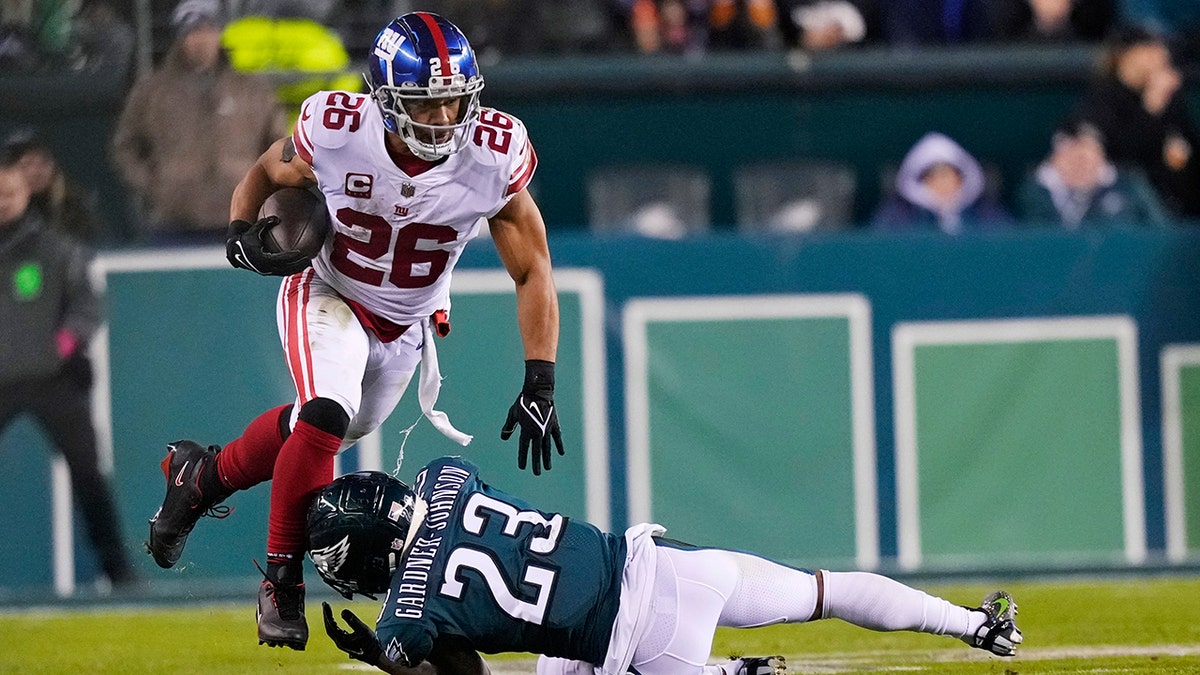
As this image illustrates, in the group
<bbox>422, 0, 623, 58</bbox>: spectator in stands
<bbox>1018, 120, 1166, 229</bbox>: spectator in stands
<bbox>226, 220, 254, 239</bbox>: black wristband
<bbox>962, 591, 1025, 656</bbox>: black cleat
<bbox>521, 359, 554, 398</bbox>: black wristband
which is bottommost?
<bbox>962, 591, 1025, 656</bbox>: black cleat

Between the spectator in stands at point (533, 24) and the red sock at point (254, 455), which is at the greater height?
the spectator in stands at point (533, 24)

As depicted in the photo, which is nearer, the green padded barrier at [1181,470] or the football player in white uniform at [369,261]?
the football player in white uniform at [369,261]

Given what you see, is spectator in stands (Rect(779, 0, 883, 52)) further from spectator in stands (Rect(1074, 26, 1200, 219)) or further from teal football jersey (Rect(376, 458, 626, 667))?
teal football jersey (Rect(376, 458, 626, 667))

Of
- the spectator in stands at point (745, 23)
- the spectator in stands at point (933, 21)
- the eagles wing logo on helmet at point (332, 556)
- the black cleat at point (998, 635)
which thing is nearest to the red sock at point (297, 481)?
the eagles wing logo on helmet at point (332, 556)

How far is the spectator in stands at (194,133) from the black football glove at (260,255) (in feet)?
8.26

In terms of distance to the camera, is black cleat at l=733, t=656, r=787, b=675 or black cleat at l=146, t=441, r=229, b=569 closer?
black cleat at l=733, t=656, r=787, b=675

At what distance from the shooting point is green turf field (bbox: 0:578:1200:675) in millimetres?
5492

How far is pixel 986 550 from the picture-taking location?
7.46 meters

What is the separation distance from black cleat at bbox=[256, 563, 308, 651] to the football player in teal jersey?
2.00ft

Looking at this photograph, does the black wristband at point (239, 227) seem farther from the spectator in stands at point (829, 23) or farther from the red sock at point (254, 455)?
the spectator in stands at point (829, 23)

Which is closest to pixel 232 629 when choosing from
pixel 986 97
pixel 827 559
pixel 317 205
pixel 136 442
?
pixel 136 442

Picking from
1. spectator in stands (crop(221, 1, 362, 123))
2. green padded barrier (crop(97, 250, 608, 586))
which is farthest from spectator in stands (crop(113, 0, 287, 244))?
green padded barrier (crop(97, 250, 608, 586))

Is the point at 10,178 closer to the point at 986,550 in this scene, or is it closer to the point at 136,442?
the point at 136,442

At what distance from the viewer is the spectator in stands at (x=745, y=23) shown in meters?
9.30
